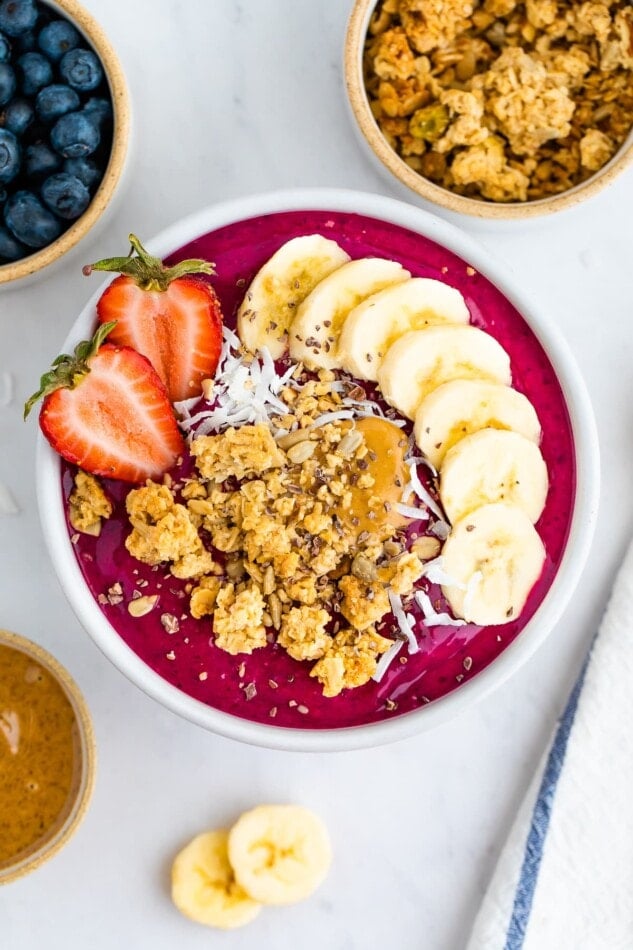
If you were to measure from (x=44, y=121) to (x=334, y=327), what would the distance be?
1.98 feet

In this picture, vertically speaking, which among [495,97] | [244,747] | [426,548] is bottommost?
[244,747]

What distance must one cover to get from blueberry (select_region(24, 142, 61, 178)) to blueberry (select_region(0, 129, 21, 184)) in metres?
0.02

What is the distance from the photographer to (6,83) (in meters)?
1.59

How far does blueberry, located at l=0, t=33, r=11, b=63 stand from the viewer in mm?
1590

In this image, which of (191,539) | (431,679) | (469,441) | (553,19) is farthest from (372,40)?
(431,679)

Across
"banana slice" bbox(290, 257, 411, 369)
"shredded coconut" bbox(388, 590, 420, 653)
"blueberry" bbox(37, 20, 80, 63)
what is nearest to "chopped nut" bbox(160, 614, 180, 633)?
"shredded coconut" bbox(388, 590, 420, 653)

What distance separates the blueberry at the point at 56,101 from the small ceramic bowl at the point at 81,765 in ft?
2.84

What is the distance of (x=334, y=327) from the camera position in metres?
1.50

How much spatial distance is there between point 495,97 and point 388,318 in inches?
18.7

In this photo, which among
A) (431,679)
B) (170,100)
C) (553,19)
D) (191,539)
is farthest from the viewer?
(170,100)

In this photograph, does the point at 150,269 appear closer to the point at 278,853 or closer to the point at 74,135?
the point at 74,135

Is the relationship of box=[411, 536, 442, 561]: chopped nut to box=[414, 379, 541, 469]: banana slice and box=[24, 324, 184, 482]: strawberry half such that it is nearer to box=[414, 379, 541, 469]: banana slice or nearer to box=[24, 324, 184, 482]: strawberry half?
box=[414, 379, 541, 469]: banana slice

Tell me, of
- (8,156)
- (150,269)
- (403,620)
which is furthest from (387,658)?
(8,156)

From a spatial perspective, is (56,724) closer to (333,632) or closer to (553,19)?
(333,632)
